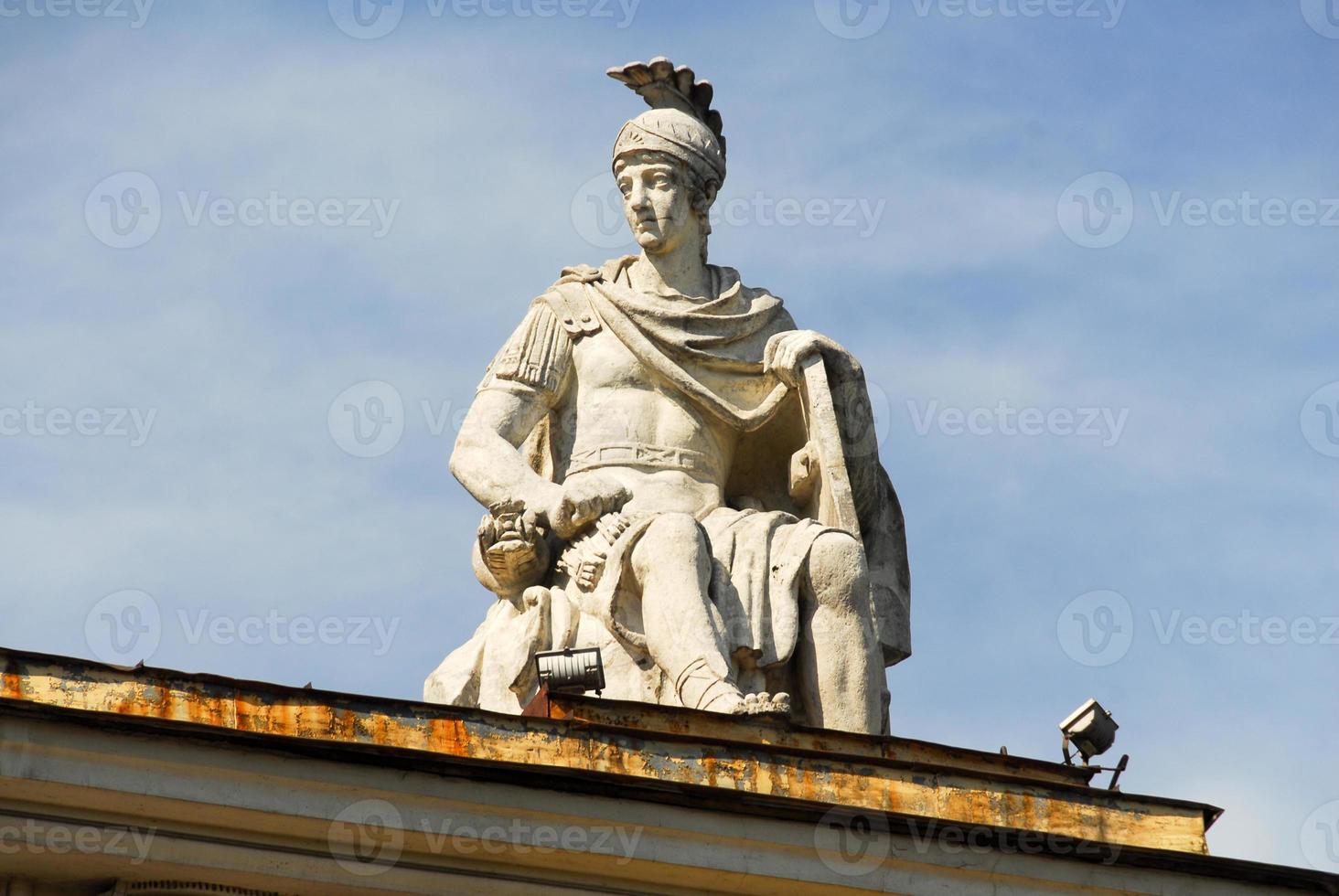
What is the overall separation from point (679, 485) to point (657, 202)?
1.97m

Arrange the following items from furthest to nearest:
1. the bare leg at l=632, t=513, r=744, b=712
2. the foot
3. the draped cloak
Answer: the draped cloak
the bare leg at l=632, t=513, r=744, b=712
the foot

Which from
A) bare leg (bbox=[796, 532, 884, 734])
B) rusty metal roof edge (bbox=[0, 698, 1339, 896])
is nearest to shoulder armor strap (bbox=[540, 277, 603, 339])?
bare leg (bbox=[796, 532, 884, 734])

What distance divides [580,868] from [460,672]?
3.79 m

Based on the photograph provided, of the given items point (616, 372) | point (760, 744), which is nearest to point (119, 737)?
point (760, 744)

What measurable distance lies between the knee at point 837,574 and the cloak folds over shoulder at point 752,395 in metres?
0.68

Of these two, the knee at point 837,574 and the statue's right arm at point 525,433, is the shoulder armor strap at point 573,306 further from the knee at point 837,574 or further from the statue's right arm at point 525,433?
the knee at point 837,574

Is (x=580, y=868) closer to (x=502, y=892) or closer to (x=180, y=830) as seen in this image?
(x=502, y=892)

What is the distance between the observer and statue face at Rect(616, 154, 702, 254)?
22.0 m

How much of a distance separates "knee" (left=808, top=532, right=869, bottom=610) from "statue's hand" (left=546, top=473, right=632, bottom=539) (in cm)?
127

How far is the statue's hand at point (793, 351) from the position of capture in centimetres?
2130

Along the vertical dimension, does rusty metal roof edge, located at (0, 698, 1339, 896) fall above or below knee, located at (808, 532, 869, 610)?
below

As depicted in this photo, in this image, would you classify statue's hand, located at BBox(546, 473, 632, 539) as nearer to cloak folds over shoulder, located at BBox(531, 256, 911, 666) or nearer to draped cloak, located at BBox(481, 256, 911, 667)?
draped cloak, located at BBox(481, 256, 911, 667)

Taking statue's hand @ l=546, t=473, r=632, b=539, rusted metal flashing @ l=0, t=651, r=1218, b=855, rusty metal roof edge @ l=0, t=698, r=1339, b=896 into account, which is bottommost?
rusty metal roof edge @ l=0, t=698, r=1339, b=896

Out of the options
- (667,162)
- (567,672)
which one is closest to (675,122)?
(667,162)
